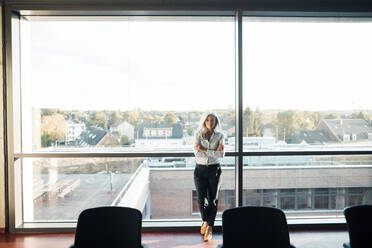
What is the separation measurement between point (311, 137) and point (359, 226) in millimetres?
1972

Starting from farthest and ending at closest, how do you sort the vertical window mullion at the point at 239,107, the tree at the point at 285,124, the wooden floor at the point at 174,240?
the tree at the point at 285,124 < the vertical window mullion at the point at 239,107 < the wooden floor at the point at 174,240

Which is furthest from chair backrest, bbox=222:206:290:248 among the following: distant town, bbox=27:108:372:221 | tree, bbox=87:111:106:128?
tree, bbox=87:111:106:128

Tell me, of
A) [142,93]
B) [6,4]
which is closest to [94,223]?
[142,93]

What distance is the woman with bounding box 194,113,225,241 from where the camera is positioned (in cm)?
317

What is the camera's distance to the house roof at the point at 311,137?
3717 mm

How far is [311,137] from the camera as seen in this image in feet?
12.2

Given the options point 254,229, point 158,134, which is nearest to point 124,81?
point 158,134

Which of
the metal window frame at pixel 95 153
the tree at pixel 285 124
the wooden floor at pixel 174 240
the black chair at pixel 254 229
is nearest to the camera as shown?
the black chair at pixel 254 229

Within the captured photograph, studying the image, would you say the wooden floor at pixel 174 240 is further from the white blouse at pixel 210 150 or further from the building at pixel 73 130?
the building at pixel 73 130

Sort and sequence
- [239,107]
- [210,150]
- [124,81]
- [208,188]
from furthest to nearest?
[124,81] → [239,107] → [208,188] → [210,150]

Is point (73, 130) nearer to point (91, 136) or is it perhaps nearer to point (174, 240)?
point (91, 136)

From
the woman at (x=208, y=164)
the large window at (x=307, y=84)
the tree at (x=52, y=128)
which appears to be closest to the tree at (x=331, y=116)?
the large window at (x=307, y=84)

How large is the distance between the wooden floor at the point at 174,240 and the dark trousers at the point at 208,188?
33 cm

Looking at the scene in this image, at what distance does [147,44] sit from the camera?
361 cm
